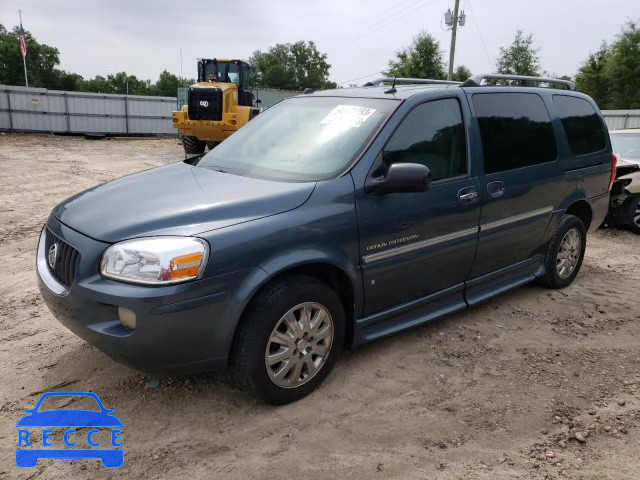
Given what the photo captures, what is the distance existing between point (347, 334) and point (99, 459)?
1.59 metres

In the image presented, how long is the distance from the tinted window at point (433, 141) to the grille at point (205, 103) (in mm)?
13327

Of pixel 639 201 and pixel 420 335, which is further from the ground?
pixel 639 201

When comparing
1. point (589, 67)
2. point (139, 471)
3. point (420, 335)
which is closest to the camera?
point (139, 471)

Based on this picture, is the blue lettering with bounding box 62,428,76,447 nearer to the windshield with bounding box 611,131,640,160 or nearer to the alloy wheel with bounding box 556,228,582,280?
the alloy wheel with bounding box 556,228,582,280

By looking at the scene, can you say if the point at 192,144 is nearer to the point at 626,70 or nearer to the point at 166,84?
the point at 626,70

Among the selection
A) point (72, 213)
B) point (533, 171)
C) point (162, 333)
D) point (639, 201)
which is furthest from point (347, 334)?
point (639, 201)

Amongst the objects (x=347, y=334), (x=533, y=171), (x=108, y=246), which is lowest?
(x=347, y=334)

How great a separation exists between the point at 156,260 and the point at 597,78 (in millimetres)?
50111

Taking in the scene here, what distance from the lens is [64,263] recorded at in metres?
2.90

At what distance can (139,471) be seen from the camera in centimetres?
253

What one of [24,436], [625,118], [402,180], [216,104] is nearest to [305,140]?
[402,180]

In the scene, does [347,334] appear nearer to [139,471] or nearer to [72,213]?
[139,471]

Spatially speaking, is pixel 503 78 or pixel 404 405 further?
pixel 503 78

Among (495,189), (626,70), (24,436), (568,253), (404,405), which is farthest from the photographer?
(626,70)
